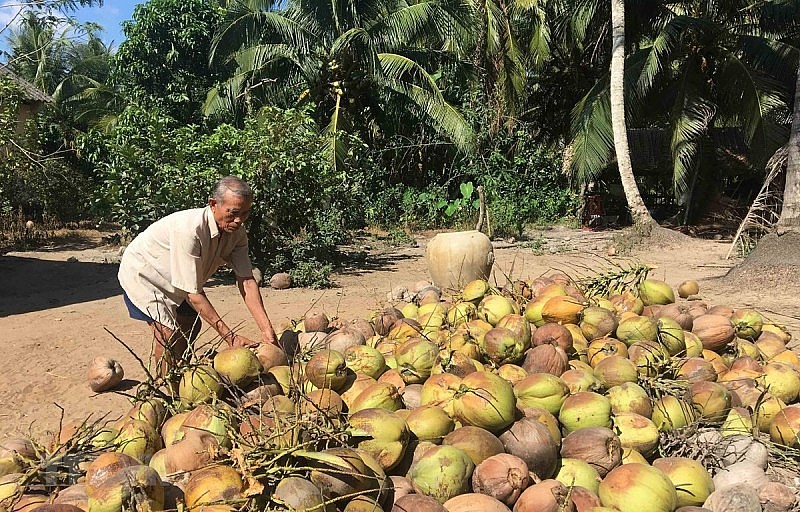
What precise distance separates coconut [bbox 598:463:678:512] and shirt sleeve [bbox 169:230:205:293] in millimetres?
2195

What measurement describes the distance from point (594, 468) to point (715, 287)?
19.9ft

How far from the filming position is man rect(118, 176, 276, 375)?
3166 mm

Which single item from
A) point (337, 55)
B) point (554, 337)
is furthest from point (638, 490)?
point (337, 55)

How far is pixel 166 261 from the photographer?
3.52 metres

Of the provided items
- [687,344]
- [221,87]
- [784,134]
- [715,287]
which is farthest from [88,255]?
[784,134]

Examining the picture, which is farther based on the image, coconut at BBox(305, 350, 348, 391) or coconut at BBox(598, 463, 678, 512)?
coconut at BBox(305, 350, 348, 391)

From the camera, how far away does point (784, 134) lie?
13070mm

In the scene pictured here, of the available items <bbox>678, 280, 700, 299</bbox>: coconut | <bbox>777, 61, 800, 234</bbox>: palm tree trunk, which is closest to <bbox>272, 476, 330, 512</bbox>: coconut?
<bbox>678, 280, 700, 299</bbox>: coconut

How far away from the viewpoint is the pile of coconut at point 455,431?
1.63 metres

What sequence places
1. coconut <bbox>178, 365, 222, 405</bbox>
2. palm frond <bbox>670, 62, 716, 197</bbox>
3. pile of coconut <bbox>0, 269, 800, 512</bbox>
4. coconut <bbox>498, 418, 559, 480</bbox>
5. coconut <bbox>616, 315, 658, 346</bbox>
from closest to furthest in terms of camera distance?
pile of coconut <bbox>0, 269, 800, 512</bbox>
coconut <bbox>498, 418, 559, 480</bbox>
coconut <bbox>178, 365, 222, 405</bbox>
coconut <bbox>616, 315, 658, 346</bbox>
palm frond <bbox>670, 62, 716, 197</bbox>

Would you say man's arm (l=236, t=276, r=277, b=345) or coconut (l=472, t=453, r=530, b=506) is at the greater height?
man's arm (l=236, t=276, r=277, b=345)

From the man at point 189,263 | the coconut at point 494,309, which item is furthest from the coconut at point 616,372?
the man at point 189,263

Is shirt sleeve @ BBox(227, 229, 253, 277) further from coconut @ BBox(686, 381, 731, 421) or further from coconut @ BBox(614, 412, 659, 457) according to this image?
coconut @ BBox(686, 381, 731, 421)

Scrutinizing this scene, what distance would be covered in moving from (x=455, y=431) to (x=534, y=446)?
26cm
